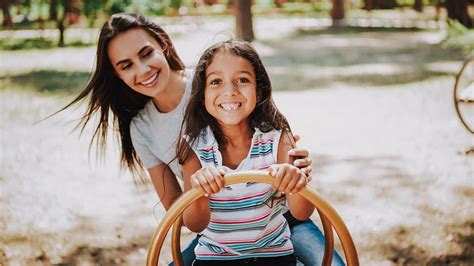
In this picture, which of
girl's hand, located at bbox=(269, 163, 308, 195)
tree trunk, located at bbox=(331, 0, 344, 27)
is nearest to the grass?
girl's hand, located at bbox=(269, 163, 308, 195)

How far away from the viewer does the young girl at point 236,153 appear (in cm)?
209

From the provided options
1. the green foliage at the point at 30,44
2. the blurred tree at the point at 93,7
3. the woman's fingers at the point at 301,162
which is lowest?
the green foliage at the point at 30,44

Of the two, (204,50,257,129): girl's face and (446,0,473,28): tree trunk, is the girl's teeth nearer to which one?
(204,50,257,129): girl's face

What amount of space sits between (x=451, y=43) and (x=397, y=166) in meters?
8.34

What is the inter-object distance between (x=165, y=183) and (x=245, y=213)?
2.48 feet

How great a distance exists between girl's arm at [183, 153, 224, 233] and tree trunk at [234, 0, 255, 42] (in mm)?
14130

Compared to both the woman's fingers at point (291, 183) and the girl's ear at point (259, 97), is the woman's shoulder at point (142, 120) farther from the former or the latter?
the woman's fingers at point (291, 183)

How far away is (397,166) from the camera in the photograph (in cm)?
581

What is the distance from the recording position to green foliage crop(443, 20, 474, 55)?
37.2 ft

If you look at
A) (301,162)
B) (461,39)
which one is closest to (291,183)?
(301,162)

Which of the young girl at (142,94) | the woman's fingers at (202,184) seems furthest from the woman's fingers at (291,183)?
the young girl at (142,94)

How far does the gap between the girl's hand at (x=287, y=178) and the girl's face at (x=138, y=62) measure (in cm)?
106

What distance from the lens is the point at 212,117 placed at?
228 cm

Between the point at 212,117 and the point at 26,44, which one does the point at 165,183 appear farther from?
the point at 26,44
